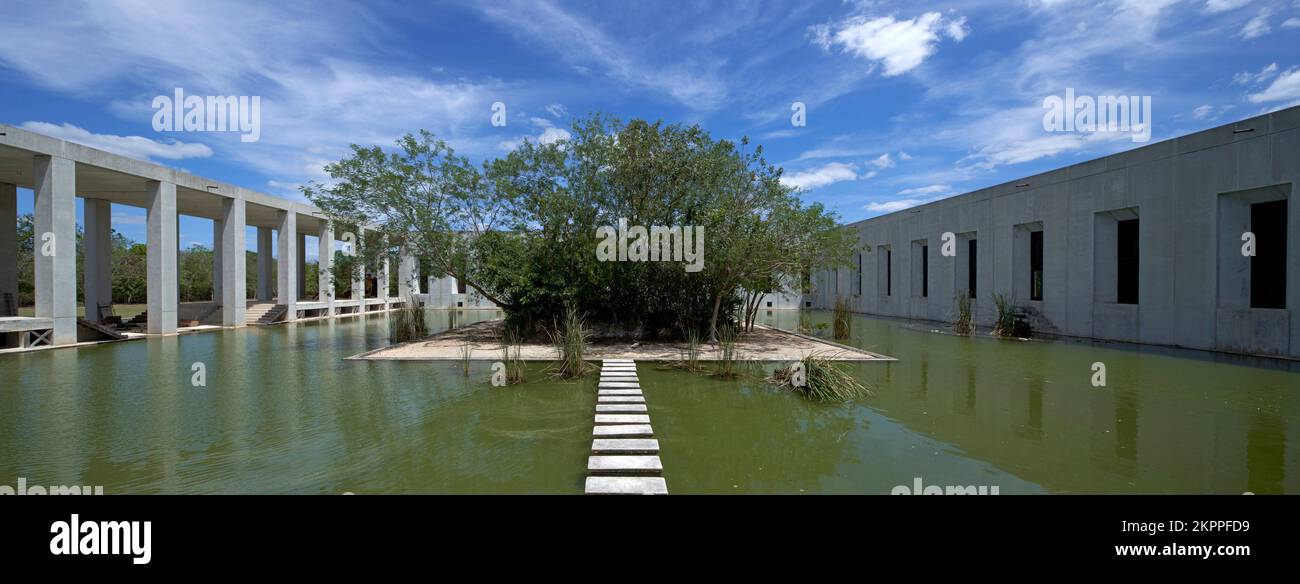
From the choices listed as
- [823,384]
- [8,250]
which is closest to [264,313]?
[8,250]

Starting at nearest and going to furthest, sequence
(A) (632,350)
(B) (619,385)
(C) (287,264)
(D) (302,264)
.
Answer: (B) (619,385) → (A) (632,350) → (C) (287,264) → (D) (302,264)

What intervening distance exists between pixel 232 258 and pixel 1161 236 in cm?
2728

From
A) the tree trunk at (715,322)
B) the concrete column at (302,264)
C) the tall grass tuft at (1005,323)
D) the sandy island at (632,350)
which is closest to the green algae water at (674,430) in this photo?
the sandy island at (632,350)

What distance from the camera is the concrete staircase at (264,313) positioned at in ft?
64.6

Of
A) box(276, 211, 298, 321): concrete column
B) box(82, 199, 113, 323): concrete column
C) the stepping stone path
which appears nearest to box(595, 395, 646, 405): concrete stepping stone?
the stepping stone path

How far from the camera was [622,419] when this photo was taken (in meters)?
5.80

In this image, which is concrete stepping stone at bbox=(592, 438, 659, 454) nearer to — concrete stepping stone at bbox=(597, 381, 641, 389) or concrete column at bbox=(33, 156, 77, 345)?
concrete stepping stone at bbox=(597, 381, 641, 389)

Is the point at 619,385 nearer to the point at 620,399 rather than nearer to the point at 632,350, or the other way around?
the point at 620,399

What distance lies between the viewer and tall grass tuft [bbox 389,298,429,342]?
13.8m

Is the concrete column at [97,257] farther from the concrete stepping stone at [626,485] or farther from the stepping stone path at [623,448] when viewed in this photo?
the concrete stepping stone at [626,485]

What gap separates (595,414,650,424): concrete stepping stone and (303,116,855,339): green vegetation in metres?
5.72
